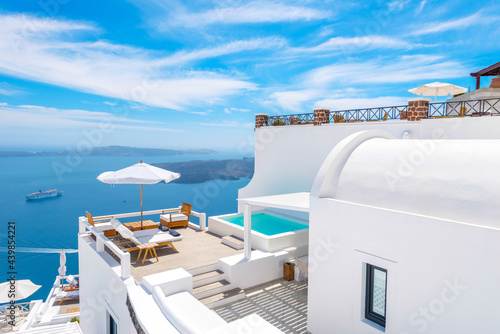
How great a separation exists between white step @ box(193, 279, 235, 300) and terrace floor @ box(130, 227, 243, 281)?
0.84 m

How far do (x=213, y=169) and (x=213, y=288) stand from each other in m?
54.1

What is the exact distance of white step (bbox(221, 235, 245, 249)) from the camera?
1262 centimetres

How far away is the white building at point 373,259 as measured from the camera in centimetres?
548

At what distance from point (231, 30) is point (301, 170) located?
30.3 feet

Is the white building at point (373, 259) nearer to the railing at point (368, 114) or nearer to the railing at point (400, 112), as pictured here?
the railing at point (400, 112)

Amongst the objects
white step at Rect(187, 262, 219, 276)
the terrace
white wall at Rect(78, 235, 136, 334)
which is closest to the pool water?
the terrace

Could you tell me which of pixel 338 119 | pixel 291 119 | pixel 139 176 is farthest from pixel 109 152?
pixel 338 119

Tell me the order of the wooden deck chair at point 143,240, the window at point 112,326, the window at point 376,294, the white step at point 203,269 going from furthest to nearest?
1. the wooden deck chair at point 143,240
2. the window at point 112,326
3. the white step at point 203,269
4. the window at point 376,294

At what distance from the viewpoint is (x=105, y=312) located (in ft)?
36.1

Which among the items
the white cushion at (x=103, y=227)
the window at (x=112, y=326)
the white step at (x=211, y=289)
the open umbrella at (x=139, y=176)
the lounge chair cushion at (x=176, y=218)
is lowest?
the window at (x=112, y=326)

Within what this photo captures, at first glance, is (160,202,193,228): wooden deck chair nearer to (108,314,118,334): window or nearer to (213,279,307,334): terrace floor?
(108,314,118,334): window

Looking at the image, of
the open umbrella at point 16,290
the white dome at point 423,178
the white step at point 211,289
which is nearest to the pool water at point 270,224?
the white step at point 211,289

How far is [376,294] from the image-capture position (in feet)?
22.8

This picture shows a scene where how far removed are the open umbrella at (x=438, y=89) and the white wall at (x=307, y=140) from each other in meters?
4.01
